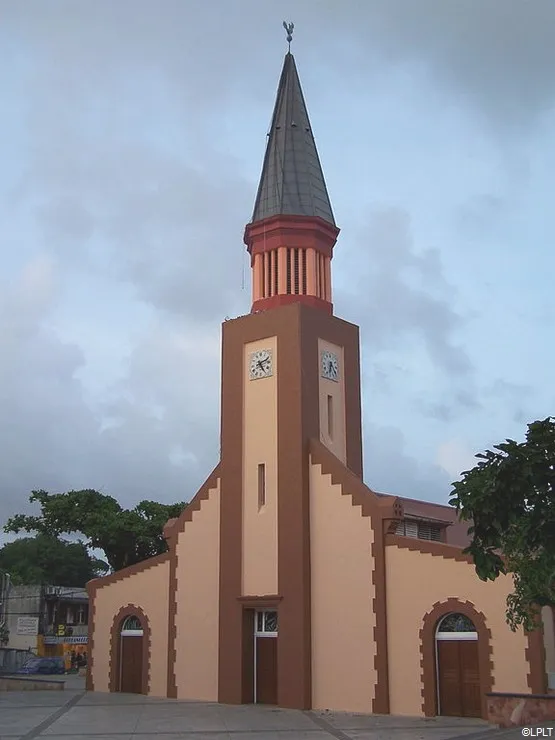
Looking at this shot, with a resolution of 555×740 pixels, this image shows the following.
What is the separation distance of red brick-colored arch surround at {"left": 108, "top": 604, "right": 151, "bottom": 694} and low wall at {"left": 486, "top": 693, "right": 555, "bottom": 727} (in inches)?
555

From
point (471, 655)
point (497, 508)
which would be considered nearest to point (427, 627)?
point (471, 655)

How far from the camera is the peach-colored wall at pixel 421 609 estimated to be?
22.5 m

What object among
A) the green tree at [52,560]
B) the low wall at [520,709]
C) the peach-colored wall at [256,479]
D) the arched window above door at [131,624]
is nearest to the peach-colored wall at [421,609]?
the low wall at [520,709]

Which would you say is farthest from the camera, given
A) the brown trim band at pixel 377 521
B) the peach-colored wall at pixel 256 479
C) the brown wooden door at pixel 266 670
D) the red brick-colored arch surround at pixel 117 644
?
the red brick-colored arch surround at pixel 117 644

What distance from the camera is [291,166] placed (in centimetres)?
3164

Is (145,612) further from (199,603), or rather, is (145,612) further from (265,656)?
(265,656)

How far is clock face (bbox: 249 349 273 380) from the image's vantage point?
94.2 feet

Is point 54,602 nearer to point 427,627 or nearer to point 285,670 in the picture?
point 285,670

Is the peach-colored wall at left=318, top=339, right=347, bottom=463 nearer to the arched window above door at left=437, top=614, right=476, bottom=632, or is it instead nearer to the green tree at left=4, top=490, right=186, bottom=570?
the arched window above door at left=437, top=614, right=476, bottom=632

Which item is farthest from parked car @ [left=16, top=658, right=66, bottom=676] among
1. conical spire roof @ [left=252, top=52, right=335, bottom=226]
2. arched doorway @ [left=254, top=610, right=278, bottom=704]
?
conical spire roof @ [left=252, top=52, right=335, bottom=226]

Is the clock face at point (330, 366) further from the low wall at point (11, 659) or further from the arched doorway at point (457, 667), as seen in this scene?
the low wall at point (11, 659)

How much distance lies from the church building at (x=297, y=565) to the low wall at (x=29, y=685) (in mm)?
2631

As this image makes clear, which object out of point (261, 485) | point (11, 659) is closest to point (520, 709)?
point (261, 485)

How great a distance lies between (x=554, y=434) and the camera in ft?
45.0
